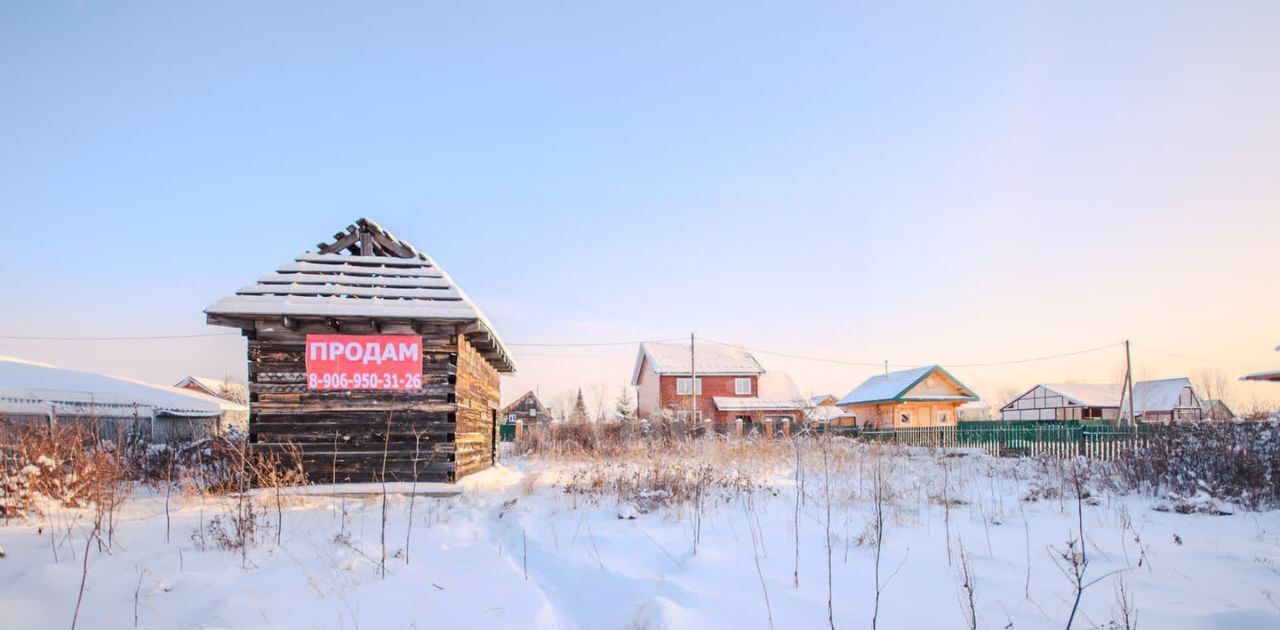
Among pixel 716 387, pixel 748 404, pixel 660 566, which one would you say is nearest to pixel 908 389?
pixel 748 404

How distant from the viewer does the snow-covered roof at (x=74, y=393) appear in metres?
22.0

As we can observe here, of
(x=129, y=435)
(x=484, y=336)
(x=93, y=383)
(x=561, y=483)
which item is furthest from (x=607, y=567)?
(x=93, y=383)

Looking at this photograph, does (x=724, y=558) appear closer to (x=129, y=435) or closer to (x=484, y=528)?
(x=484, y=528)

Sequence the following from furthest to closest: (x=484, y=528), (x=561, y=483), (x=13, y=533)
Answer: (x=561, y=483) → (x=484, y=528) → (x=13, y=533)

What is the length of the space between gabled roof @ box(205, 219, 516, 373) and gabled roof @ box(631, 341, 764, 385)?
30.9 meters

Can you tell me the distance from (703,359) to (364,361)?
34.7 m

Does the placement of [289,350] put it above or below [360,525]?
above

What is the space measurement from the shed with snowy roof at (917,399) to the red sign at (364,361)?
3253cm

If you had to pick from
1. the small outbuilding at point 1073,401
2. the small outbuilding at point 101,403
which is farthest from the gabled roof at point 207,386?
the small outbuilding at point 1073,401

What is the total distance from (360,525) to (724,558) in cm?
424

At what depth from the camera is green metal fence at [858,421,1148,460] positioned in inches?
579

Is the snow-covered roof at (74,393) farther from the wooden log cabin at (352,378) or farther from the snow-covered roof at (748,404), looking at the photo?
the snow-covered roof at (748,404)

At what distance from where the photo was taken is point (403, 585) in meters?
5.05

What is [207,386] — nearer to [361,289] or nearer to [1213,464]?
[361,289]
